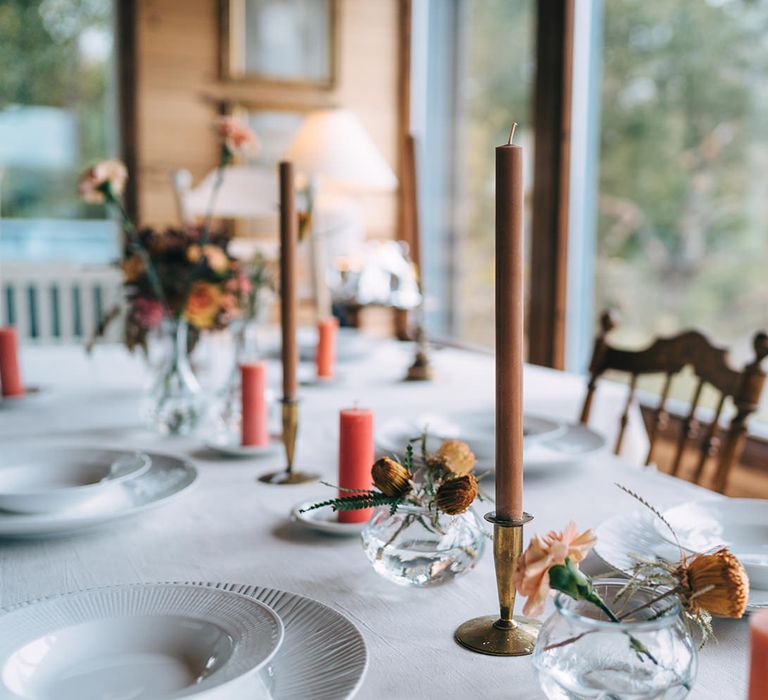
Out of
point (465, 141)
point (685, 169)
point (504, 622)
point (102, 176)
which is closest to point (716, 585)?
point (504, 622)

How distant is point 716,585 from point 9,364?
1.38 m

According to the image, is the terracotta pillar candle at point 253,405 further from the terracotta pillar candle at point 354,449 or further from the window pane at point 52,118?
the window pane at point 52,118

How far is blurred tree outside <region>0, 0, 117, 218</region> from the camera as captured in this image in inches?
149

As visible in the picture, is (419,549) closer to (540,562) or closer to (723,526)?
(540,562)

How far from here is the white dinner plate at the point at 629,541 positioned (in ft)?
2.39

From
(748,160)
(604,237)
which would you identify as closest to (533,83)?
(604,237)

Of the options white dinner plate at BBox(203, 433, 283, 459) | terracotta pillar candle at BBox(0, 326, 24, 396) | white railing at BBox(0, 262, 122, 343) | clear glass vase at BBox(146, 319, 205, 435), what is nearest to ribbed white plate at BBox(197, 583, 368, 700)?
white dinner plate at BBox(203, 433, 283, 459)

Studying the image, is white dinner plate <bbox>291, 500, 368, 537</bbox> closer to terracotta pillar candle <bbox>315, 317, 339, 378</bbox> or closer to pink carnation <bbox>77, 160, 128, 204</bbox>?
pink carnation <bbox>77, 160, 128, 204</bbox>

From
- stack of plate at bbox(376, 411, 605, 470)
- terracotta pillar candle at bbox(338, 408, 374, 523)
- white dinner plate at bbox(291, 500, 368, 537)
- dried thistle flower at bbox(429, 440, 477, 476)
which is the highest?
dried thistle flower at bbox(429, 440, 477, 476)

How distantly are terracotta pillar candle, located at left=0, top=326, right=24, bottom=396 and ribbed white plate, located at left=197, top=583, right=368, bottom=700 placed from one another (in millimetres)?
1059

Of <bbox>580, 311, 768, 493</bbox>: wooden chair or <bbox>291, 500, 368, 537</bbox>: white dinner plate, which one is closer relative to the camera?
<bbox>291, 500, 368, 537</bbox>: white dinner plate

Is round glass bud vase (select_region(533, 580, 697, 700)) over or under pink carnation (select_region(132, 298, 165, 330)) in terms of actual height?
under

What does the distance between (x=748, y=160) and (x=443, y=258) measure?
1866mm

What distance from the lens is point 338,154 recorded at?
2.64 metres
